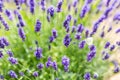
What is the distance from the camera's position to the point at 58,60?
320cm

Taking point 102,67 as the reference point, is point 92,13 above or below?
above

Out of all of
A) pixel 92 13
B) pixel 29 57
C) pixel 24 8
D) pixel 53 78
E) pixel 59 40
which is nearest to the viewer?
pixel 53 78

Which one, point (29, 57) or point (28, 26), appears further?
point (28, 26)

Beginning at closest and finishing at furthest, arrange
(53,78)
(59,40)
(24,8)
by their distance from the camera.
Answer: (53,78), (59,40), (24,8)

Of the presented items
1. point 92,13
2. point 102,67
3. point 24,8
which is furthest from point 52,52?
point 92,13

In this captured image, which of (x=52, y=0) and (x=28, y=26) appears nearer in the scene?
(x=28, y=26)

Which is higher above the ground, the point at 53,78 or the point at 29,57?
the point at 29,57

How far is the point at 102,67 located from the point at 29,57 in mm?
844

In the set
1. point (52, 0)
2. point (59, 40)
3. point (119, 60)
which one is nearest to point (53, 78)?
point (59, 40)

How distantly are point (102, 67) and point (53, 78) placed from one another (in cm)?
71

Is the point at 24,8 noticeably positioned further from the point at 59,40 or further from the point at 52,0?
the point at 59,40

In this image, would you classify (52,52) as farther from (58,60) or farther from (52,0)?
(52,0)

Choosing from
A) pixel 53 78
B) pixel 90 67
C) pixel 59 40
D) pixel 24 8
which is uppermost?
pixel 24 8

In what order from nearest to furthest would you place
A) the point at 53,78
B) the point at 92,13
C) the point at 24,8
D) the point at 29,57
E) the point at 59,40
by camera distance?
the point at 53,78, the point at 29,57, the point at 59,40, the point at 24,8, the point at 92,13
